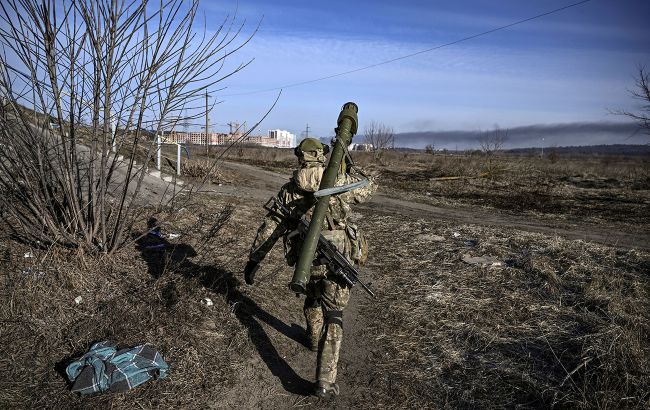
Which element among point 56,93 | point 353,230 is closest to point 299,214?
point 353,230

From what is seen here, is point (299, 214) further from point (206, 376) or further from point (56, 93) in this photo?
point (56, 93)

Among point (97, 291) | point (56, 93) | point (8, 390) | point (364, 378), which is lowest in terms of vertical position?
point (364, 378)

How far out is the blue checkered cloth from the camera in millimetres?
2912

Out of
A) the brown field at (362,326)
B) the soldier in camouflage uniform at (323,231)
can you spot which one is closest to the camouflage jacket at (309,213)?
the soldier in camouflage uniform at (323,231)

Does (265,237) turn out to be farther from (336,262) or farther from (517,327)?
(517,327)

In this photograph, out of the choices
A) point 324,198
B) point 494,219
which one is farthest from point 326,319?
point 494,219

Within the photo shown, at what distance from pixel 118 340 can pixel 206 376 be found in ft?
2.49

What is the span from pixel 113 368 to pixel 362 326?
8.34 ft

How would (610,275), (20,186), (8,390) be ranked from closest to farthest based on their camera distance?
(8,390)
(20,186)
(610,275)

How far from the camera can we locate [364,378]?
12.0 feet

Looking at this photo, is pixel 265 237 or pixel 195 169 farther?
pixel 195 169

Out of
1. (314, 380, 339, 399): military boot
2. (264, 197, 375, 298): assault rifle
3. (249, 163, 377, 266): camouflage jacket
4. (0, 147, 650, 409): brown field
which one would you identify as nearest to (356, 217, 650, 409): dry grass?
(0, 147, 650, 409): brown field

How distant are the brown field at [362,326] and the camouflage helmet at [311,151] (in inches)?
70.6

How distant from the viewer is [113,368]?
3.02m
